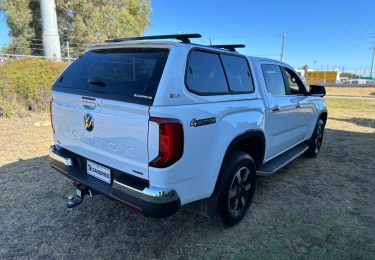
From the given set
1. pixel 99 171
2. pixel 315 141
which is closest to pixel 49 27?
pixel 315 141

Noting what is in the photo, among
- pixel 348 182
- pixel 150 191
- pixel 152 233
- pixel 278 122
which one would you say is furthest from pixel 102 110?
pixel 348 182

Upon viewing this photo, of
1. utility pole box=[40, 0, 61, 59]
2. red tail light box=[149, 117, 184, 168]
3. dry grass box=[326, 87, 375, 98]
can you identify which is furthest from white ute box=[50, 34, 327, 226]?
dry grass box=[326, 87, 375, 98]

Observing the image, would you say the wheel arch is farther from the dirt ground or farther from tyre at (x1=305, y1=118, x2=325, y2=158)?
tyre at (x1=305, y1=118, x2=325, y2=158)

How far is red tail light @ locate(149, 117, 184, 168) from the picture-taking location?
2.27 m

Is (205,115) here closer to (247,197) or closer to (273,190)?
(247,197)

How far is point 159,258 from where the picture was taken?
2781mm

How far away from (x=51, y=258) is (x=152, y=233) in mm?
982

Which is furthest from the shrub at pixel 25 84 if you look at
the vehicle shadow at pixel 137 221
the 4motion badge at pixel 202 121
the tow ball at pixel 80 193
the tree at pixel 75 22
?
the tree at pixel 75 22

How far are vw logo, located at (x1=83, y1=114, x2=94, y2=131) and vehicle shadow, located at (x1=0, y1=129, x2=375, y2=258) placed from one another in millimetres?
1171

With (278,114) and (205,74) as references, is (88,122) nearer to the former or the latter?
(205,74)

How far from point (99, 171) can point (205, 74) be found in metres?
1.36

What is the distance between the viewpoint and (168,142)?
2289 mm

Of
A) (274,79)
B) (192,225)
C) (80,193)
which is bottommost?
(192,225)

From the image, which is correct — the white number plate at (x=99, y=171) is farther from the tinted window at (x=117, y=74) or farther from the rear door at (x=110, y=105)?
the tinted window at (x=117, y=74)
